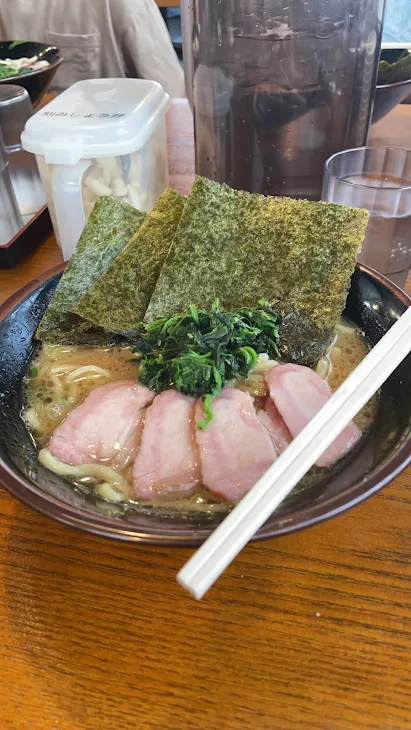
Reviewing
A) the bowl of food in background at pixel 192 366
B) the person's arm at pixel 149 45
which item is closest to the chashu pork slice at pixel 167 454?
the bowl of food in background at pixel 192 366

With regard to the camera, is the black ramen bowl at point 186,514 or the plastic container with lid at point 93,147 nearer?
the black ramen bowl at point 186,514

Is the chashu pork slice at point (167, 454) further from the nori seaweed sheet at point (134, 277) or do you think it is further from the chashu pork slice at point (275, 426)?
the nori seaweed sheet at point (134, 277)

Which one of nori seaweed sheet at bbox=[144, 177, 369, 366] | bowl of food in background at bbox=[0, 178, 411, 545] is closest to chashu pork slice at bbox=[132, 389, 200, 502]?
bowl of food in background at bbox=[0, 178, 411, 545]

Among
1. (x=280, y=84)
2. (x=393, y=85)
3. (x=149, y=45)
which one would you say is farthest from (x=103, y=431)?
(x=149, y=45)

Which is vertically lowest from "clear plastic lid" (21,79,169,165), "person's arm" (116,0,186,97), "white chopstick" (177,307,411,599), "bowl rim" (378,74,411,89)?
"person's arm" (116,0,186,97)

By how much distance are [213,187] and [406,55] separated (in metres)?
1.16

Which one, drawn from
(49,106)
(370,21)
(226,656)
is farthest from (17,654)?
(370,21)

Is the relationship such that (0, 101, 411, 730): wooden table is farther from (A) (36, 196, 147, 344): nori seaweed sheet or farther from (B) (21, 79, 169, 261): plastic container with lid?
(B) (21, 79, 169, 261): plastic container with lid

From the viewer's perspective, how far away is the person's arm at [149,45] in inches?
132

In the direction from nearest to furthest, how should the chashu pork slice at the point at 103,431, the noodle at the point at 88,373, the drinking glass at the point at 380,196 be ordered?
the chashu pork slice at the point at 103,431 < the noodle at the point at 88,373 < the drinking glass at the point at 380,196

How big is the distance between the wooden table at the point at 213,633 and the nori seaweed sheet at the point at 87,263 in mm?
402

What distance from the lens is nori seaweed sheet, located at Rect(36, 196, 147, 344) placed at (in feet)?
3.59

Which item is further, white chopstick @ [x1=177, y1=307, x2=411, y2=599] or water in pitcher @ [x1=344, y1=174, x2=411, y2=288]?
water in pitcher @ [x1=344, y1=174, x2=411, y2=288]

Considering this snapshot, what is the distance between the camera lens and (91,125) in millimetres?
1352
